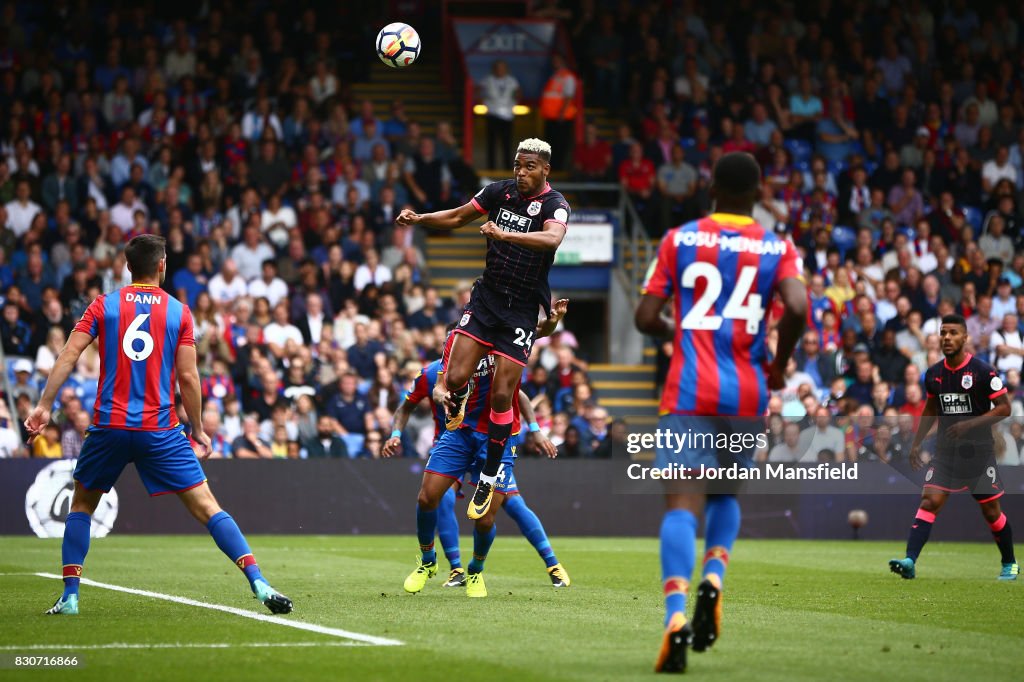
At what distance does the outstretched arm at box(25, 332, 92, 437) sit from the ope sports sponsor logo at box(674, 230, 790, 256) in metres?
3.65

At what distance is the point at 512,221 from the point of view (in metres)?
10.9

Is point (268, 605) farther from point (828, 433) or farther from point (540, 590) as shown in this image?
point (828, 433)

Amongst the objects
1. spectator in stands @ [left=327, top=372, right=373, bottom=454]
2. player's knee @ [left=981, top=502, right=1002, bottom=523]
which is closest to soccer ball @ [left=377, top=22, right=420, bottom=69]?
player's knee @ [left=981, top=502, right=1002, bottom=523]

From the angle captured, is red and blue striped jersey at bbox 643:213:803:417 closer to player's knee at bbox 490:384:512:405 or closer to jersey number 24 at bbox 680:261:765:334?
jersey number 24 at bbox 680:261:765:334

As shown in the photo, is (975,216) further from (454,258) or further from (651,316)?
(651,316)

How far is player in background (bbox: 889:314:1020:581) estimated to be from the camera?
13.9 m

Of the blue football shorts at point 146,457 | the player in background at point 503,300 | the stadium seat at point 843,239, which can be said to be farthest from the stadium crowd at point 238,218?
the blue football shorts at point 146,457

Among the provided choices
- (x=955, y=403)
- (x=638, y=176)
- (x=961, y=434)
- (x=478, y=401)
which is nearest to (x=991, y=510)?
(x=961, y=434)

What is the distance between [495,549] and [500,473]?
5.97m

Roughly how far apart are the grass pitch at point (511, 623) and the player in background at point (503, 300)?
53.5 inches

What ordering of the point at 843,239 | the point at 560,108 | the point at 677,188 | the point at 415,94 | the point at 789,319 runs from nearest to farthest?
1. the point at 789,319
2. the point at 843,239
3. the point at 677,188
4. the point at 560,108
5. the point at 415,94

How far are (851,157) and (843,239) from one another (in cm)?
205

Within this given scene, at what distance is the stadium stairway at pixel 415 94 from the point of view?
96.2 feet

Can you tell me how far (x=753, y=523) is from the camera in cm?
2091
